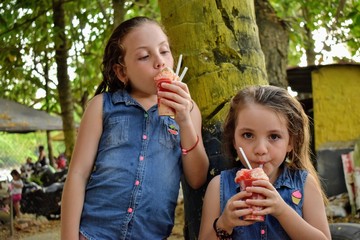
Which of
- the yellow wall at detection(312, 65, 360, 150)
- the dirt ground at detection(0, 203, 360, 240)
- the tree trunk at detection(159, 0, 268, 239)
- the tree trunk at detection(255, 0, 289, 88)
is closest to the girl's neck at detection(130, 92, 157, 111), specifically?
the tree trunk at detection(159, 0, 268, 239)

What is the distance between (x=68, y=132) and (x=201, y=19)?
299 inches

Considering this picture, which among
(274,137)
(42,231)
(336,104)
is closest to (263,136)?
(274,137)

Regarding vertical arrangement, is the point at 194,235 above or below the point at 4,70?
below

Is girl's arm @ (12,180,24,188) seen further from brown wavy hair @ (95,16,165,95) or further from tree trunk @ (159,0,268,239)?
brown wavy hair @ (95,16,165,95)

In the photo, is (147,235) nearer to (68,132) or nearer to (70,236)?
(70,236)

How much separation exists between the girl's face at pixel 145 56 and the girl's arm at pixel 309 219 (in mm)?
814

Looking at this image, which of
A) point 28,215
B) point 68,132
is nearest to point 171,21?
point 68,132

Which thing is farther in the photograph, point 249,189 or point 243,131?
point 243,131

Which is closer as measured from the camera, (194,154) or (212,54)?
(194,154)

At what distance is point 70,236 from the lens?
6.93 ft

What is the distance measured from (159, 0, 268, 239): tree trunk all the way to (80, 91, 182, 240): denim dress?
0.34 m

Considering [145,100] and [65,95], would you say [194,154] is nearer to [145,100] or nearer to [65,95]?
[145,100]

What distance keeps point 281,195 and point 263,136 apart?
0.28 metres

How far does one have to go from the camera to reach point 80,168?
2.23 m
